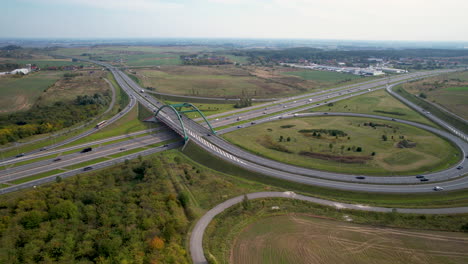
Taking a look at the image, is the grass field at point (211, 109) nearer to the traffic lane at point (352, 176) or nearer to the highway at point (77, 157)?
the highway at point (77, 157)

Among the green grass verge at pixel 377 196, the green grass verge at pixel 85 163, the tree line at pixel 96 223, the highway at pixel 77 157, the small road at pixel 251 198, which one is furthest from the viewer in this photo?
the green grass verge at pixel 85 163

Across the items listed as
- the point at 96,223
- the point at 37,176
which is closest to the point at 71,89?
the point at 37,176

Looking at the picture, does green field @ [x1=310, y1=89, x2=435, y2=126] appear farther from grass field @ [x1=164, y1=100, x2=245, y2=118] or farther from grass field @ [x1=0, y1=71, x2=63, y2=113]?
grass field @ [x1=0, y1=71, x2=63, y2=113]

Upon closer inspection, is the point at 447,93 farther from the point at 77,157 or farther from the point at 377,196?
the point at 77,157

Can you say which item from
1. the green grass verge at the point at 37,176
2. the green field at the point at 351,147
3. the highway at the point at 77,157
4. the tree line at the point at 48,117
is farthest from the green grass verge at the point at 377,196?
the tree line at the point at 48,117

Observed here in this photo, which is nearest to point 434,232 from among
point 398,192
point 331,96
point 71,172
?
point 398,192
